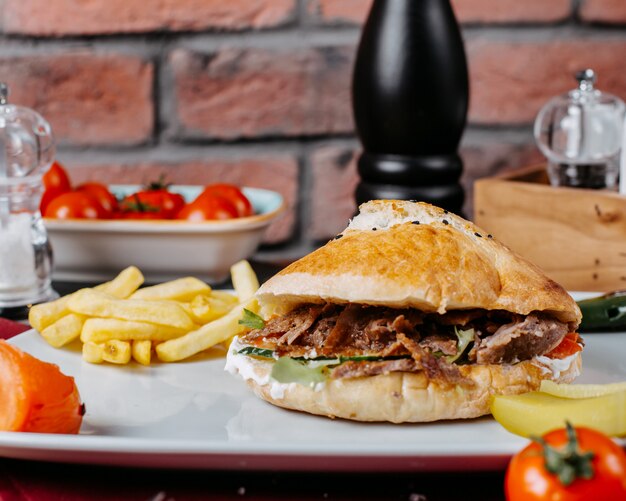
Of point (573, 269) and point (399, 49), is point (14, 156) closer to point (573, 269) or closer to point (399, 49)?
point (399, 49)

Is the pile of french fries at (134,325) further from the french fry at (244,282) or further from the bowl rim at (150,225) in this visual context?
the bowl rim at (150,225)

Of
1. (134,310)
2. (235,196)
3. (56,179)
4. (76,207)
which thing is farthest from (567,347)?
(56,179)

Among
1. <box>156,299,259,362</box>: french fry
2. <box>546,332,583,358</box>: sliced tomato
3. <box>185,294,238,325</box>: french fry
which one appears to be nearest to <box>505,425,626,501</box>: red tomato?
<box>546,332,583,358</box>: sliced tomato


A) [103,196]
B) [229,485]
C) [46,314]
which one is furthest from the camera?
[103,196]

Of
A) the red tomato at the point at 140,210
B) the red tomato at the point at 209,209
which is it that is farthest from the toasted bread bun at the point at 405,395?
the red tomato at the point at 140,210

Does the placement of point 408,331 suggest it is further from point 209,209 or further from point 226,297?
point 209,209

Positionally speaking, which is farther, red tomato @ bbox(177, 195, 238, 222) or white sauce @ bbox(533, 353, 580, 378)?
red tomato @ bbox(177, 195, 238, 222)

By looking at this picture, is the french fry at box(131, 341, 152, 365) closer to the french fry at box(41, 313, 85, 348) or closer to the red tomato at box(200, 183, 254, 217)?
the french fry at box(41, 313, 85, 348)
